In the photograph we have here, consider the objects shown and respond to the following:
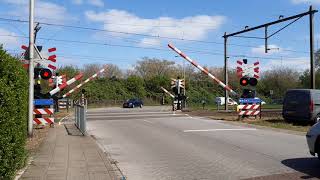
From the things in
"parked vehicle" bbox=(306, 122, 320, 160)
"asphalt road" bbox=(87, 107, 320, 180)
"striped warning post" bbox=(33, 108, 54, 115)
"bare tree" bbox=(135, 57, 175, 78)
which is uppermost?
"bare tree" bbox=(135, 57, 175, 78)

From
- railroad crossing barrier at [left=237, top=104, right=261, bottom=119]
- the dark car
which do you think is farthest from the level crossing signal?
the dark car

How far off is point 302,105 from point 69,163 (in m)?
15.4

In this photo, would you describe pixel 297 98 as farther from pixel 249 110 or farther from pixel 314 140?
pixel 314 140

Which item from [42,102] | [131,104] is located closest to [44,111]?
[42,102]

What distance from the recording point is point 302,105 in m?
23.5

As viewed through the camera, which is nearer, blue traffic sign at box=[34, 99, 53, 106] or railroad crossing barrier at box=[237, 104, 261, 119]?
blue traffic sign at box=[34, 99, 53, 106]

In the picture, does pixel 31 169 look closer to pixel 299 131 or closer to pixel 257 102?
pixel 299 131

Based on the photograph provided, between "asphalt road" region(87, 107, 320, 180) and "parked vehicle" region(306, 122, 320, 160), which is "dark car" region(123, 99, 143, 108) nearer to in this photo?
"asphalt road" region(87, 107, 320, 180)

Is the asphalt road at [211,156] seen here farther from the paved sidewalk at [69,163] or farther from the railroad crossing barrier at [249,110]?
the railroad crossing barrier at [249,110]

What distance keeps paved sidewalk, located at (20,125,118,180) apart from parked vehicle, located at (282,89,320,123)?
1185cm

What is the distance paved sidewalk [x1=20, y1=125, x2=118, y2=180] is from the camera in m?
9.30

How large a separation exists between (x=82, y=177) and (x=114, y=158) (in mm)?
3157

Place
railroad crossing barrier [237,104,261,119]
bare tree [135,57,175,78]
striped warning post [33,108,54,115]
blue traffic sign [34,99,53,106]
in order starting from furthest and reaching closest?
bare tree [135,57,175,78]
railroad crossing barrier [237,104,261,119]
blue traffic sign [34,99,53,106]
striped warning post [33,108,54,115]

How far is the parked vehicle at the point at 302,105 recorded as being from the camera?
2305cm
